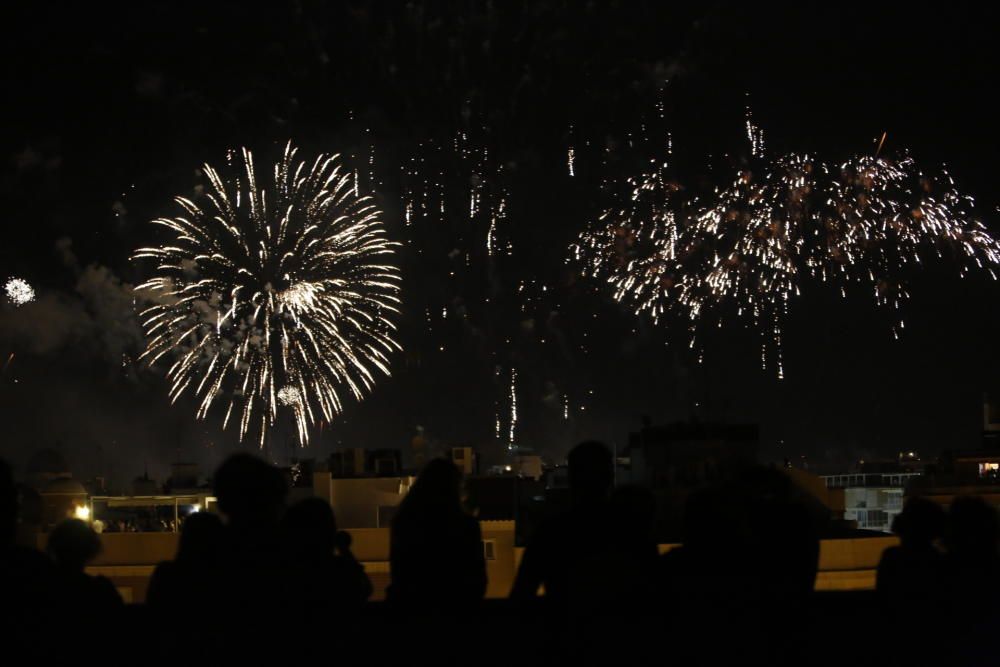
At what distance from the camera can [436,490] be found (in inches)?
277

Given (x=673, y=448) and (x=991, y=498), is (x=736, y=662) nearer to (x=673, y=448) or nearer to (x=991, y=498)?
(x=673, y=448)

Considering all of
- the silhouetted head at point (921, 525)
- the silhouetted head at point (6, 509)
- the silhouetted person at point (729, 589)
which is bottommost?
the silhouetted person at point (729, 589)

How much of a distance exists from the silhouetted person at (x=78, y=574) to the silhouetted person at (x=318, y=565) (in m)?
0.88

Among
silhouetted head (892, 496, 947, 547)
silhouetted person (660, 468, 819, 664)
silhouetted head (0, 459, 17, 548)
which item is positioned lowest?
silhouetted person (660, 468, 819, 664)

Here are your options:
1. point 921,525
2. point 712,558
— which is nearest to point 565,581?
point 712,558

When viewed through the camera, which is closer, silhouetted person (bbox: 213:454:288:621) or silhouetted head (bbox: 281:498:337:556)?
silhouetted person (bbox: 213:454:288:621)

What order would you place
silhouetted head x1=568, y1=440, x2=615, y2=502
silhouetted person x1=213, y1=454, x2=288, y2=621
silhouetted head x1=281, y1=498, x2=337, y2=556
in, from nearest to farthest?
1. silhouetted person x1=213, y1=454, x2=288, y2=621
2. silhouetted head x1=568, y1=440, x2=615, y2=502
3. silhouetted head x1=281, y1=498, x2=337, y2=556

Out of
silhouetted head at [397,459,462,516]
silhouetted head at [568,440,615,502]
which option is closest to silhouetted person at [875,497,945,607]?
silhouetted head at [568,440,615,502]

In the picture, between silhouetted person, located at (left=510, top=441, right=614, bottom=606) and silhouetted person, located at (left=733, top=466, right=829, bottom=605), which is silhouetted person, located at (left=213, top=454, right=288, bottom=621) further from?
silhouetted person, located at (left=733, top=466, right=829, bottom=605)

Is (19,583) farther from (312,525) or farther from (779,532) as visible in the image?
(779,532)

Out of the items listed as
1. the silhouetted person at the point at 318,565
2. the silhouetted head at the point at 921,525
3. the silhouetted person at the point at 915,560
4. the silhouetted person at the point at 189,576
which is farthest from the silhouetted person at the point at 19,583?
the silhouetted head at the point at 921,525

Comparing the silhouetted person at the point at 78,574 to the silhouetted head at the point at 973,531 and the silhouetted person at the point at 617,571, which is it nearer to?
the silhouetted person at the point at 617,571

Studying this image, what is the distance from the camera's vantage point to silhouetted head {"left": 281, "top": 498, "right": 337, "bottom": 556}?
7.58 meters

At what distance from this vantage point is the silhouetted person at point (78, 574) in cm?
617
